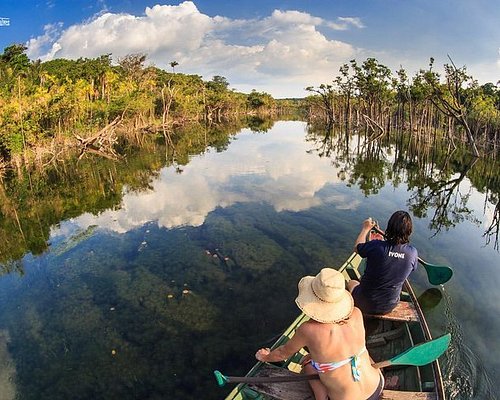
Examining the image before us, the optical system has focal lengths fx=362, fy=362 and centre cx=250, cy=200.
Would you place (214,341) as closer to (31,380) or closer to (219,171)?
(31,380)

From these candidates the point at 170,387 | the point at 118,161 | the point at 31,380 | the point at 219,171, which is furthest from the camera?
the point at 118,161

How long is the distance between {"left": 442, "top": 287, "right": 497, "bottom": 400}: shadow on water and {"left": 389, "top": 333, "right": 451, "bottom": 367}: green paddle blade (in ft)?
6.64

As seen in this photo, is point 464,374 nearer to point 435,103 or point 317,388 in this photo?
point 317,388

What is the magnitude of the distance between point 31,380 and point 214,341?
10.9ft

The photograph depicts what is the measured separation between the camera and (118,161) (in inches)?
1136

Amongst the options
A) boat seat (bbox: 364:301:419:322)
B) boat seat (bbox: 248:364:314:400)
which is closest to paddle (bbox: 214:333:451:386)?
boat seat (bbox: 248:364:314:400)

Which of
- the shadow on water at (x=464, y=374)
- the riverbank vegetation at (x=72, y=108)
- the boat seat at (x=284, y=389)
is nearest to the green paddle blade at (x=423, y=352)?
the boat seat at (x=284, y=389)

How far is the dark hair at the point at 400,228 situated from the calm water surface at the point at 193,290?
2.81m

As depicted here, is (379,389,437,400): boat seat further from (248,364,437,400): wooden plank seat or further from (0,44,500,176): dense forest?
(0,44,500,176): dense forest

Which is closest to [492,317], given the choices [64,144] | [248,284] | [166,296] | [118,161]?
[248,284]

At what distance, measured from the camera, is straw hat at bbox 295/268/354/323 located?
3287mm

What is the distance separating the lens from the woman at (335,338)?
3.29 m

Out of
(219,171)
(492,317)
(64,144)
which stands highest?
(64,144)

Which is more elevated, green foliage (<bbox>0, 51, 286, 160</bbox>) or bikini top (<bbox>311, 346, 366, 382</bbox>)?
green foliage (<bbox>0, 51, 286, 160</bbox>)
